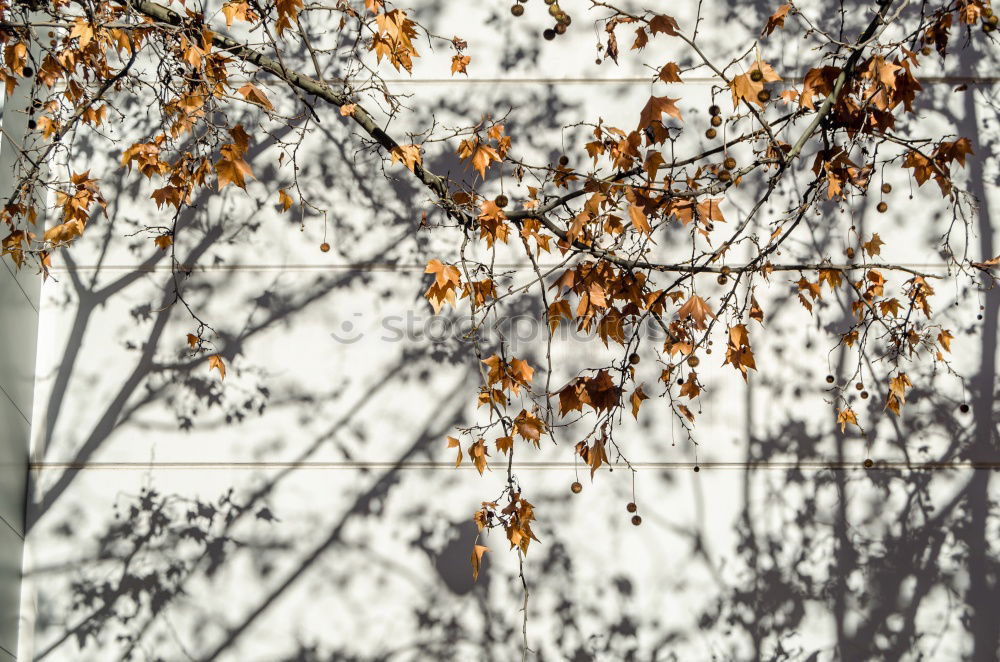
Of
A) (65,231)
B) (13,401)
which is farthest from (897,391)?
(13,401)

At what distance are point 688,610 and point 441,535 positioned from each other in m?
0.94

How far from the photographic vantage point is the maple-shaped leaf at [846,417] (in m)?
3.19

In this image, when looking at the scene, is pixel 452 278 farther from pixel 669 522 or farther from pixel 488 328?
pixel 669 522

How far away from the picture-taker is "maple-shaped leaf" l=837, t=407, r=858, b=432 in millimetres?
3191

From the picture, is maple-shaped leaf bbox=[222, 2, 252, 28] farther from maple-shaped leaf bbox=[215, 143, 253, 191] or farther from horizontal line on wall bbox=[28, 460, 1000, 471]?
horizontal line on wall bbox=[28, 460, 1000, 471]

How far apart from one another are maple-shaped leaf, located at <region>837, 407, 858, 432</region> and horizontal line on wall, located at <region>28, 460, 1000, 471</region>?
14 centimetres

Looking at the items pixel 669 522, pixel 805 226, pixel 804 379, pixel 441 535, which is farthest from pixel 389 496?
pixel 805 226

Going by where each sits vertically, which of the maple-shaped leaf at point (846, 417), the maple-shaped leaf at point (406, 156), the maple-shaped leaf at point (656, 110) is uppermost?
the maple-shaped leaf at point (406, 156)

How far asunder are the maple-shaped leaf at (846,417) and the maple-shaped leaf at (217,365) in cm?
222

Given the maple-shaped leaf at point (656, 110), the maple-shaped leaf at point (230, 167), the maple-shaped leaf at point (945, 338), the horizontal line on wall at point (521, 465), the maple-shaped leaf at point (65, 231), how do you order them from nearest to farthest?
the maple-shaped leaf at point (656, 110) → the maple-shaped leaf at point (230, 167) → the maple-shaped leaf at point (65, 231) → the maple-shaped leaf at point (945, 338) → the horizontal line on wall at point (521, 465)

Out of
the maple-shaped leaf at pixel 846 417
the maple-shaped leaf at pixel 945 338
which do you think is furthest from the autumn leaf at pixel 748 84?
the maple-shaped leaf at pixel 846 417

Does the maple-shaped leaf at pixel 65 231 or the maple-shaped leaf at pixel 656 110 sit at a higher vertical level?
the maple-shaped leaf at pixel 65 231

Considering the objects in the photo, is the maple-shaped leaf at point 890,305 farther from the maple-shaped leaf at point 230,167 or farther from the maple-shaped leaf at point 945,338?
the maple-shaped leaf at point 230,167

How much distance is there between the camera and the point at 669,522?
3289mm
